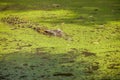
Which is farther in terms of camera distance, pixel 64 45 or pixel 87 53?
pixel 64 45

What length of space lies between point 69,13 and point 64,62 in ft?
6.51

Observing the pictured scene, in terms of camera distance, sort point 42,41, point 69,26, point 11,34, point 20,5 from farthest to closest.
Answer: point 20,5 → point 69,26 → point 11,34 → point 42,41

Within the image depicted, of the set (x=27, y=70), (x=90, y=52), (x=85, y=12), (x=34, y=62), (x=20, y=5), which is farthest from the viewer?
(x=20, y=5)

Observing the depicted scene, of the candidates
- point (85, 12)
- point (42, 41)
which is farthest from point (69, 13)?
point (42, 41)

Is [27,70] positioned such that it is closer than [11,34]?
Yes

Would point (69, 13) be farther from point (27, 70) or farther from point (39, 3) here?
point (27, 70)

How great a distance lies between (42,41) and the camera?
3.40 m

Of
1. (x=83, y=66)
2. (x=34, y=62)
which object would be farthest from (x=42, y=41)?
(x=83, y=66)

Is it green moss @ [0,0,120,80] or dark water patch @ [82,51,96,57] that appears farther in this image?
dark water patch @ [82,51,96,57]

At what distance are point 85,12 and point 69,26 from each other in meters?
0.78

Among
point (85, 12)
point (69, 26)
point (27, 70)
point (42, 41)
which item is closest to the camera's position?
point (27, 70)

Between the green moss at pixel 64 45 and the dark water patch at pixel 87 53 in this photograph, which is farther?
the dark water patch at pixel 87 53

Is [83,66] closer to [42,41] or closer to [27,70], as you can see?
[27,70]

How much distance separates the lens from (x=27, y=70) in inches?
105
